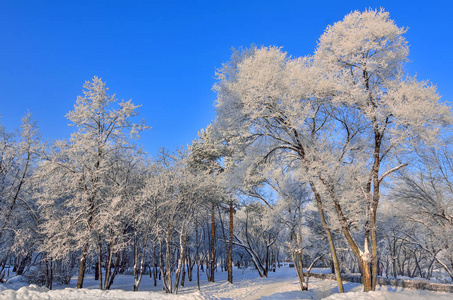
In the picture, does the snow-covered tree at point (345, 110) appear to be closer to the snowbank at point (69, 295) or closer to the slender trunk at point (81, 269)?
the snowbank at point (69, 295)

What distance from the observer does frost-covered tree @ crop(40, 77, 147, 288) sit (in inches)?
592

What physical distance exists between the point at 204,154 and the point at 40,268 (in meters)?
16.0

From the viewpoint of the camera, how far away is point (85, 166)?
15.2 m

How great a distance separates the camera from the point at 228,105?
1392 centimetres

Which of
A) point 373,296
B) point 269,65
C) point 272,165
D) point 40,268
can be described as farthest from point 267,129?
point 40,268

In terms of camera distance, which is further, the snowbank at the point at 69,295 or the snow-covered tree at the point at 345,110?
the snow-covered tree at the point at 345,110

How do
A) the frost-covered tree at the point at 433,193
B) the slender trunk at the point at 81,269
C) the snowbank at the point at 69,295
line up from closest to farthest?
the snowbank at the point at 69,295, the slender trunk at the point at 81,269, the frost-covered tree at the point at 433,193

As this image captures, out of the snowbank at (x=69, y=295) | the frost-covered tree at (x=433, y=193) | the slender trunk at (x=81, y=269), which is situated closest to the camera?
the snowbank at (x=69, y=295)

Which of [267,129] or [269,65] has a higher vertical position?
[269,65]

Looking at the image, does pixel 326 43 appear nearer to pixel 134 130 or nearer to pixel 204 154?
pixel 134 130

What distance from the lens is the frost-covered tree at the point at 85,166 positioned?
49.3 ft

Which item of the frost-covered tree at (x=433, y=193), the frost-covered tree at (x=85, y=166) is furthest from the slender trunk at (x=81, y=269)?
the frost-covered tree at (x=433, y=193)

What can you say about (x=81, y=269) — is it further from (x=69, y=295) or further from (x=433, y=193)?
(x=433, y=193)

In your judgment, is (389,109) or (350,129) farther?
(350,129)
